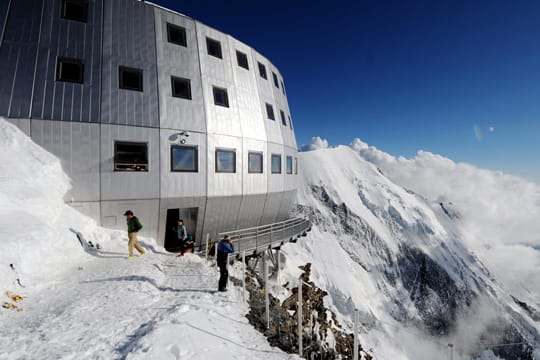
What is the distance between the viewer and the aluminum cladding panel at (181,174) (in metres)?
13.0

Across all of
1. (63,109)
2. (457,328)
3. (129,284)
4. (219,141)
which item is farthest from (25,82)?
(457,328)

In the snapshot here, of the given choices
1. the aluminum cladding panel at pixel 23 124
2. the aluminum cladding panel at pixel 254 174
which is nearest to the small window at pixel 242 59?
the aluminum cladding panel at pixel 254 174

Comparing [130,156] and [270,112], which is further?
[270,112]

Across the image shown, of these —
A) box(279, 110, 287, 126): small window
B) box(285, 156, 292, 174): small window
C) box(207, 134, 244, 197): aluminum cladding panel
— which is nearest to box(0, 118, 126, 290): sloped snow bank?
box(207, 134, 244, 197): aluminum cladding panel

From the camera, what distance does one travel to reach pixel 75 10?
12.9 meters

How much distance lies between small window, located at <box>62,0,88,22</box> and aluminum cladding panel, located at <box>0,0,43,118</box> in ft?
3.21

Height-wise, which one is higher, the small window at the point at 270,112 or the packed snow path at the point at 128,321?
the small window at the point at 270,112

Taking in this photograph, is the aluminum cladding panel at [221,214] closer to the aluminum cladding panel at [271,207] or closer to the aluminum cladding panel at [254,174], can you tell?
the aluminum cladding panel at [254,174]

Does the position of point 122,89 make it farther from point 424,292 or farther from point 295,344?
point 424,292

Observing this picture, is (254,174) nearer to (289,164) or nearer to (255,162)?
(255,162)

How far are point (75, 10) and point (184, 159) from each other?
31.0 ft

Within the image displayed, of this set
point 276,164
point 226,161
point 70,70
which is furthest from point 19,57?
point 276,164

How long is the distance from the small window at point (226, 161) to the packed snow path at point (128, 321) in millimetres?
7017

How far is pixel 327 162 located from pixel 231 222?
94.9 m
